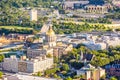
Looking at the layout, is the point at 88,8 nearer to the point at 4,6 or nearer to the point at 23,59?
the point at 4,6

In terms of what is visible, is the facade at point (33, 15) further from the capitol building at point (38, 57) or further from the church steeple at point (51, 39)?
the church steeple at point (51, 39)

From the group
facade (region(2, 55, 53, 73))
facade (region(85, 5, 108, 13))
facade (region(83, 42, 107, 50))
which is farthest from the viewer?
facade (region(85, 5, 108, 13))

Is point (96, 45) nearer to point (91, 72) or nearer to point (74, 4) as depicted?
point (91, 72)

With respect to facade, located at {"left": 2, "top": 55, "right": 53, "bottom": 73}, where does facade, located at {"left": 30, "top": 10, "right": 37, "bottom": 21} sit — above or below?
below

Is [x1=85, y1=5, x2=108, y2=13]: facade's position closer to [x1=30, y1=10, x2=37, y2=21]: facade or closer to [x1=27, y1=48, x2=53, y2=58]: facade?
[x1=30, y1=10, x2=37, y2=21]: facade

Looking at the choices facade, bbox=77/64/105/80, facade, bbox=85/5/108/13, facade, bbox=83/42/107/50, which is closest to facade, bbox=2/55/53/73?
facade, bbox=77/64/105/80

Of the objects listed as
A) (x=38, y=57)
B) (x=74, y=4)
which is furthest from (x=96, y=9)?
(x=38, y=57)
